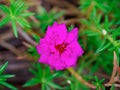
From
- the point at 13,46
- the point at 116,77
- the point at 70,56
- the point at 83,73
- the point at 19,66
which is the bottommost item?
the point at 116,77

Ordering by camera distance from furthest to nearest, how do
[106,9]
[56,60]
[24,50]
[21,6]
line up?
[24,50] < [106,9] < [21,6] < [56,60]

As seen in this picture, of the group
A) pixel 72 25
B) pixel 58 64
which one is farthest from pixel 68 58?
pixel 72 25

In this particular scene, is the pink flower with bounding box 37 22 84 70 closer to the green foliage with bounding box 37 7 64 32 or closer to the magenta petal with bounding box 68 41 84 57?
the magenta petal with bounding box 68 41 84 57

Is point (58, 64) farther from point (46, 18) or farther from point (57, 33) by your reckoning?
point (46, 18)

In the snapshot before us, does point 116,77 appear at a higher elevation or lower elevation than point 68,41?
lower

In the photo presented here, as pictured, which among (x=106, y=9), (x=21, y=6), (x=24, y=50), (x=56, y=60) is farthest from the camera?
(x=24, y=50)

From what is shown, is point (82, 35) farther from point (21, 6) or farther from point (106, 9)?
point (21, 6)

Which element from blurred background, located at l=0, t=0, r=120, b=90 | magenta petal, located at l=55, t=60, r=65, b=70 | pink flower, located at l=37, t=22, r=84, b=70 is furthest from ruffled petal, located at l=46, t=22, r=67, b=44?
blurred background, located at l=0, t=0, r=120, b=90

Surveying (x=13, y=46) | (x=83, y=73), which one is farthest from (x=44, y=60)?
(x=13, y=46)

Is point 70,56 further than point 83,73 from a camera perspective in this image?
No
